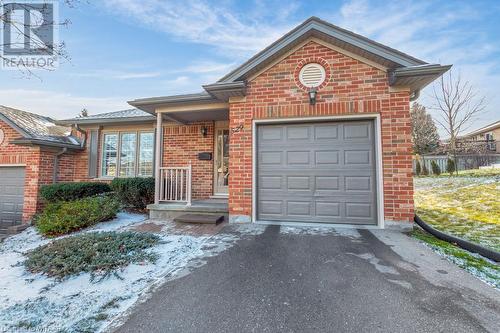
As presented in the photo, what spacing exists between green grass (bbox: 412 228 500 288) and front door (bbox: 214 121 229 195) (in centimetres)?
511

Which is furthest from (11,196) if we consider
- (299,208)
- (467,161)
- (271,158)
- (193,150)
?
(467,161)

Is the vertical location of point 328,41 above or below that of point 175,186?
above

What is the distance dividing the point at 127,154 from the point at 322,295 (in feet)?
27.0

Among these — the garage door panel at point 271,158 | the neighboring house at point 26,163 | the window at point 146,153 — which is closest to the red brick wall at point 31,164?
the neighboring house at point 26,163

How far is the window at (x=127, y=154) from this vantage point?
818 cm

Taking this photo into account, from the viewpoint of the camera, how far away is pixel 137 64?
978 cm

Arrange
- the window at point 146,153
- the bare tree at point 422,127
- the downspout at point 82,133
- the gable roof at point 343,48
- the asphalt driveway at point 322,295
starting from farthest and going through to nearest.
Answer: the bare tree at point 422,127, the downspout at point 82,133, the window at point 146,153, the gable roof at point 343,48, the asphalt driveway at point 322,295

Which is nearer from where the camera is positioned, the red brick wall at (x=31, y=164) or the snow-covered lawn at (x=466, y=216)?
the snow-covered lawn at (x=466, y=216)

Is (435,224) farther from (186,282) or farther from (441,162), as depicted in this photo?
(441,162)

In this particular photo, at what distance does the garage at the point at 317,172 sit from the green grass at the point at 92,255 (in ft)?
8.38

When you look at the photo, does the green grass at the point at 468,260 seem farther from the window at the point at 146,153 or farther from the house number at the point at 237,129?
the window at the point at 146,153

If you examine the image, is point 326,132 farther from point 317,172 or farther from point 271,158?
point 271,158

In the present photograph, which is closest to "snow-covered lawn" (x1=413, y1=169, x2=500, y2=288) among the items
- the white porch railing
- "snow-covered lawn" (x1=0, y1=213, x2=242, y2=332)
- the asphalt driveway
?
the asphalt driveway

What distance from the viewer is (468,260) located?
320 centimetres
